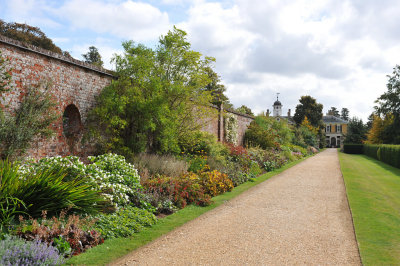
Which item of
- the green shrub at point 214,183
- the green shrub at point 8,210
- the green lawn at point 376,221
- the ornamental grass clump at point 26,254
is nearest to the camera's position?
the ornamental grass clump at point 26,254

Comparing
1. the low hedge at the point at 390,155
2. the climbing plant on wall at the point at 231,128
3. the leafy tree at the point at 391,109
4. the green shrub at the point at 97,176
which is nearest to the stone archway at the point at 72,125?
the green shrub at the point at 97,176

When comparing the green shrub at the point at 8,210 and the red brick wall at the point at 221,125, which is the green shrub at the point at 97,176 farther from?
the red brick wall at the point at 221,125

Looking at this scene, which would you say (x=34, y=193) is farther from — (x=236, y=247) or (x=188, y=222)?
(x=236, y=247)

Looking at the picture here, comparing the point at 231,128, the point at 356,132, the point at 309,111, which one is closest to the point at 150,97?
the point at 231,128

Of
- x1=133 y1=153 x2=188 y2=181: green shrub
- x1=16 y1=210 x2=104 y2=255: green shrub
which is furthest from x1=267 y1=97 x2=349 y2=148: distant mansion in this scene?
x1=16 y1=210 x2=104 y2=255: green shrub

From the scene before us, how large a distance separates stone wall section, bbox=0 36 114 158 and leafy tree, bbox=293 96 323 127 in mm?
44244

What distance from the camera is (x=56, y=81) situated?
7.73m

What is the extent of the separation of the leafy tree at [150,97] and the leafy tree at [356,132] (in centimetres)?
3890

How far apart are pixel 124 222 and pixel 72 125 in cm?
466

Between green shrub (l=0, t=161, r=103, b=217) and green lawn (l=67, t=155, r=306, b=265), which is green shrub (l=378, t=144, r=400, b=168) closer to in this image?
green lawn (l=67, t=155, r=306, b=265)

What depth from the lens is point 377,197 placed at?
8586 mm

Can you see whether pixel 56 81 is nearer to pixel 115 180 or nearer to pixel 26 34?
pixel 115 180

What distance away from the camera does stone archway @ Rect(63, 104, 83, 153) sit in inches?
332

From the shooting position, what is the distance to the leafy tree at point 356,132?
4288 cm
